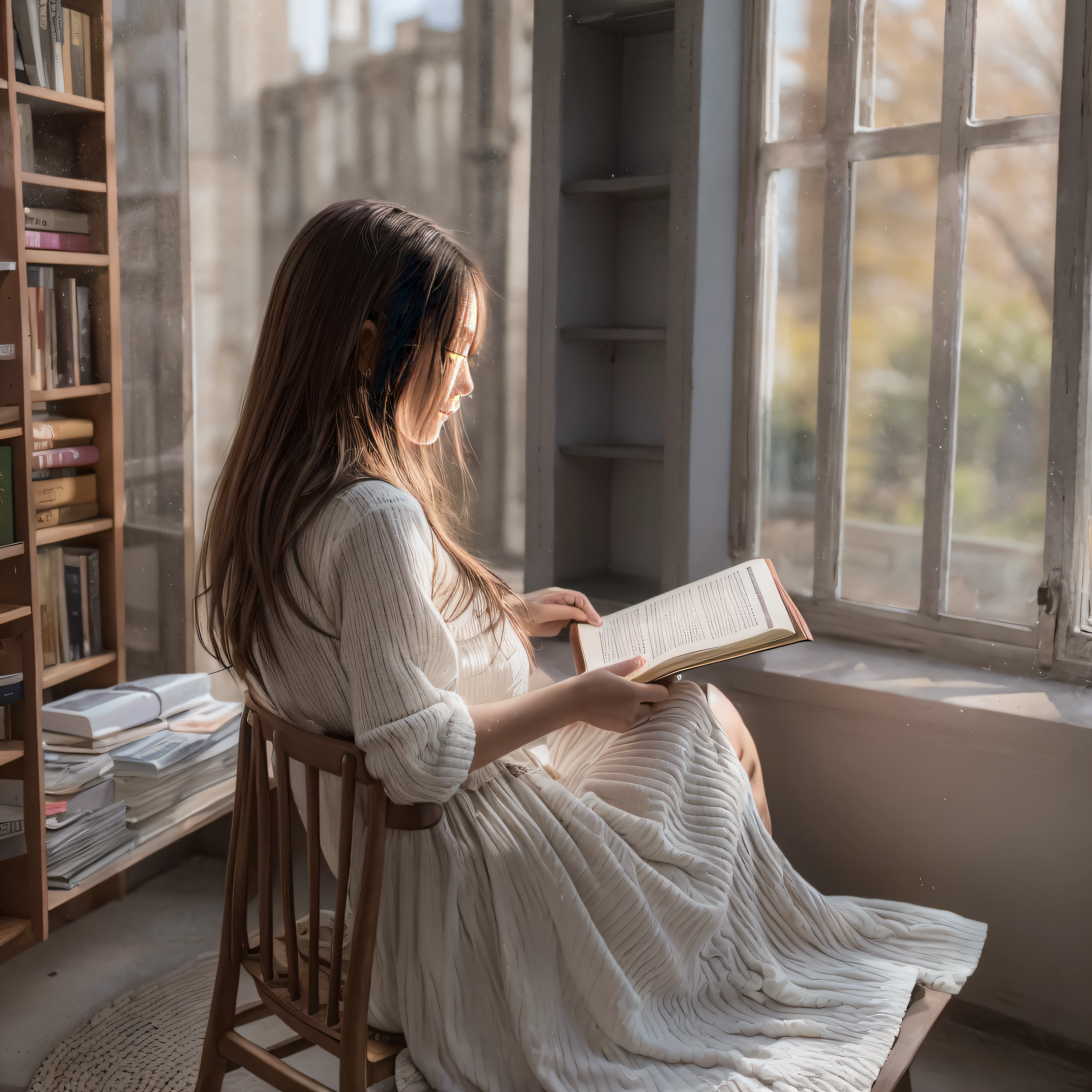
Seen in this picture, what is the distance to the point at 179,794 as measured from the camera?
214 centimetres

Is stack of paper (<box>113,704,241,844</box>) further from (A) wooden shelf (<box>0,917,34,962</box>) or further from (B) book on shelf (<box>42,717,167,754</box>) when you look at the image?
(A) wooden shelf (<box>0,917,34,962</box>)

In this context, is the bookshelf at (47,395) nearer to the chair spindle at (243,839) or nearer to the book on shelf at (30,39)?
the book on shelf at (30,39)

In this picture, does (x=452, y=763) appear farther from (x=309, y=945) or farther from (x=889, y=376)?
(x=889, y=376)

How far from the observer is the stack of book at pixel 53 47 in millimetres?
1855

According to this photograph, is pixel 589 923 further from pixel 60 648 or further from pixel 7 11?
pixel 7 11

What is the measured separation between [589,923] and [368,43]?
188 cm

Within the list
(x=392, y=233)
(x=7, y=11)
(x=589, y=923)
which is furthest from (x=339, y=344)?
(x=7, y=11)

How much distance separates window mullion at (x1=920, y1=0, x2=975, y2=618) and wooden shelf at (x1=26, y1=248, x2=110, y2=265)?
5.10 feet

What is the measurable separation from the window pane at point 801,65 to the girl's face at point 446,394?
114 cm

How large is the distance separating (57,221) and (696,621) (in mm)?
1381

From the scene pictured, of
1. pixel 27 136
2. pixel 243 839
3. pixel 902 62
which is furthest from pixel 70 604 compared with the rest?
pixel 902 62

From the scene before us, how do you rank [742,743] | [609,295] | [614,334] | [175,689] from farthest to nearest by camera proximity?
1. [609,295]
2. [614,334]
3. [175,689]
4. [742,743]

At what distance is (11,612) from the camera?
169 cm

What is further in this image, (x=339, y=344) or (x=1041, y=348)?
(x=1041, y=348)
